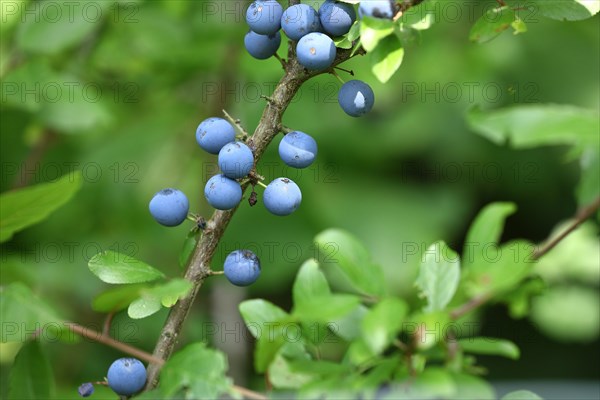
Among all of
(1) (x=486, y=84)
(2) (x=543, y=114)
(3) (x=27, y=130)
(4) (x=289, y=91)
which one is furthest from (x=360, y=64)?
(2) (x=543, y=114)

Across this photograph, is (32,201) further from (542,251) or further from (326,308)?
(542,251)

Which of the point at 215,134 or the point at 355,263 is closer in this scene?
the point at 355,263

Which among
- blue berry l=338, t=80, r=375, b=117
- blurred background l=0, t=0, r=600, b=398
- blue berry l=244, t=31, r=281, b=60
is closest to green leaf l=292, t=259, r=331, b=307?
blue berry l=338, t=80, r=375, b=117

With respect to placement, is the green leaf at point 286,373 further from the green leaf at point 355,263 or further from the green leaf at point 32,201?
the green leaf at point 32,201

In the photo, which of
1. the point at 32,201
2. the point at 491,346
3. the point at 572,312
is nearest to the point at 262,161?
the point at 572,312

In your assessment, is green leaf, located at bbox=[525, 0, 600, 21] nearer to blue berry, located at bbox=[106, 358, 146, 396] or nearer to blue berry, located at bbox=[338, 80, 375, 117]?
blue berry, located at bbox=[338, 80, 375, 117]

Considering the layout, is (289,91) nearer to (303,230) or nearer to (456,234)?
(303,230)

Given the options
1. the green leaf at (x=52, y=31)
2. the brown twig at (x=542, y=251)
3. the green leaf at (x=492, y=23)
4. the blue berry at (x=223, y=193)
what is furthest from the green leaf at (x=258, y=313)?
the green leaf at (x=52, y=31)
